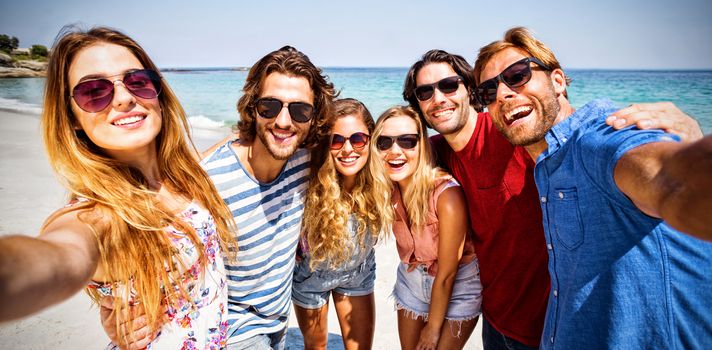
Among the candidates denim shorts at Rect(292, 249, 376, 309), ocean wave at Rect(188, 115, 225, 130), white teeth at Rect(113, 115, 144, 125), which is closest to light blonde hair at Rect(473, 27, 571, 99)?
denim shorts at Rect(292, 249, 376, 309)

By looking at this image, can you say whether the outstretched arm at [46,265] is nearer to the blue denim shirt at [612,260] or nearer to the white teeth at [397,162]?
the blue denim shirt at [612,260]

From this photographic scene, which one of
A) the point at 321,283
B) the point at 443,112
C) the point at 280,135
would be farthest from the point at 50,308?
the point at 443,112

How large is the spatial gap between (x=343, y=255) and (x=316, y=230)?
1.09 feet

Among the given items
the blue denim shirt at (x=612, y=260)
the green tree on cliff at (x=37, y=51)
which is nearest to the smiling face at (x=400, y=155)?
the blue denim shirt at (x=612, y=260)

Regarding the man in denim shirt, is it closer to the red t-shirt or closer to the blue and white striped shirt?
the red t-shirt

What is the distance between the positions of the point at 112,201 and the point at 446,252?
7.54 ft

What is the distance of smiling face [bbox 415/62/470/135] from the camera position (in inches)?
122

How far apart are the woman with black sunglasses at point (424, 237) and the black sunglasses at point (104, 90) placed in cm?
197

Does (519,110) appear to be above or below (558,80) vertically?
below

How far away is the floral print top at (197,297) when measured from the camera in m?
1.80

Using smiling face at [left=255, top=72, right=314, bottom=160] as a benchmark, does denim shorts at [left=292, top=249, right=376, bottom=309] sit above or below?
below

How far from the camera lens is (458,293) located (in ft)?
9.87

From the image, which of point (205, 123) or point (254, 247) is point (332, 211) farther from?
point (205, 123)

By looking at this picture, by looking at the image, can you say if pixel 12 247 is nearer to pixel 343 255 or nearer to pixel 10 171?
pixel 343 255
